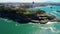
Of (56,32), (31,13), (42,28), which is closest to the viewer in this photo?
(56,32)

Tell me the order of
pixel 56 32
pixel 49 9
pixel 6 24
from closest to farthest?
pixel 56 32, pixel 6 24, pixel 49 9

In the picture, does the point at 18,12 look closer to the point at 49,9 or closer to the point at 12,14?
the point at 12,14

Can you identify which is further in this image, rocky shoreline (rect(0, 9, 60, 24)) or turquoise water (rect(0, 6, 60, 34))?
rocky shoreline (rect(0, 9, 60, 24))

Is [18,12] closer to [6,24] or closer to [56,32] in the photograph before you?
[6,24]

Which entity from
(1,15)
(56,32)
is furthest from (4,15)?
(56,32)

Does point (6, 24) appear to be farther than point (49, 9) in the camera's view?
No

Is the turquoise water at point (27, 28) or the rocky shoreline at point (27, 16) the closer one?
the turquoise water at point (27, 28)

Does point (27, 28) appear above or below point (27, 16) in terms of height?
below

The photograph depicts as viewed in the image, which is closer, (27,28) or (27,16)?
(27,28)
